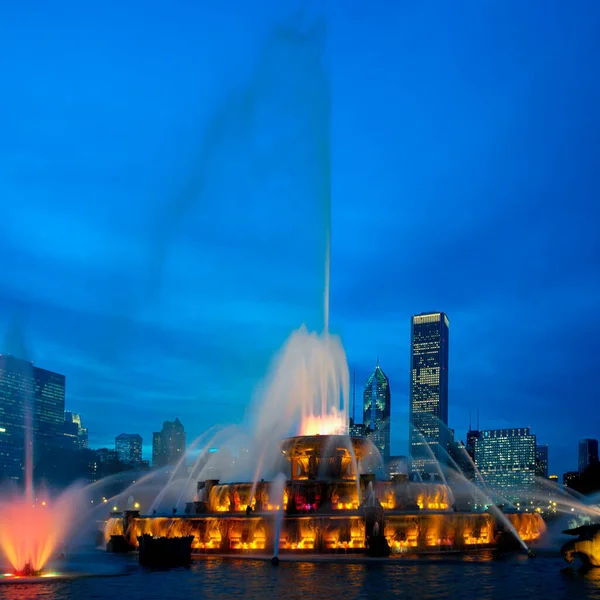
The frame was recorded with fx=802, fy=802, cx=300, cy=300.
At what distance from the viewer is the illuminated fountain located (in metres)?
43.6

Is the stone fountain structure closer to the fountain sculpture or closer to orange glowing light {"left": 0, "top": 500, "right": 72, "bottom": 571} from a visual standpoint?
orange glowing light {"left": 0, "top": 500, "right": 72, "bottom": 571}

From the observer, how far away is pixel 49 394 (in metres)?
166

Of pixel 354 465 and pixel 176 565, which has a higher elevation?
pixel 354 465

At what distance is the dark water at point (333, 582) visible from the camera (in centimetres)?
2742

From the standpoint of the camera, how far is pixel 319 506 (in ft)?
163

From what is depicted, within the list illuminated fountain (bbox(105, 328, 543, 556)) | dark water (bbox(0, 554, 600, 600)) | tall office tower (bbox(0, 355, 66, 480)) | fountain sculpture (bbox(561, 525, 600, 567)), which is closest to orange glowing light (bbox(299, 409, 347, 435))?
illuminated fountain (bbox(105, 328, 543, 556))

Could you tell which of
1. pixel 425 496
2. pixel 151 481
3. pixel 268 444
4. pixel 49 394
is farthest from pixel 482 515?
pixel 49 394

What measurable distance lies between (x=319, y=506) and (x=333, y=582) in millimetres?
19312

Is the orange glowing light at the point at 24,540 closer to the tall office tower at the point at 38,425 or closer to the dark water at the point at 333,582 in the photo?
the dark water at the point at 333,582

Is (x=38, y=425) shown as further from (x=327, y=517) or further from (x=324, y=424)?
(x=327, y=517)

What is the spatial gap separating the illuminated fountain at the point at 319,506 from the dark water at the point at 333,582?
476 cm

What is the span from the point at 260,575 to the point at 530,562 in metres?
14.8

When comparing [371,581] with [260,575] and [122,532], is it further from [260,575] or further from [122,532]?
[122,532]

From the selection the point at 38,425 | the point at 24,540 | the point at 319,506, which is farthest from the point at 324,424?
the point at 38,425
